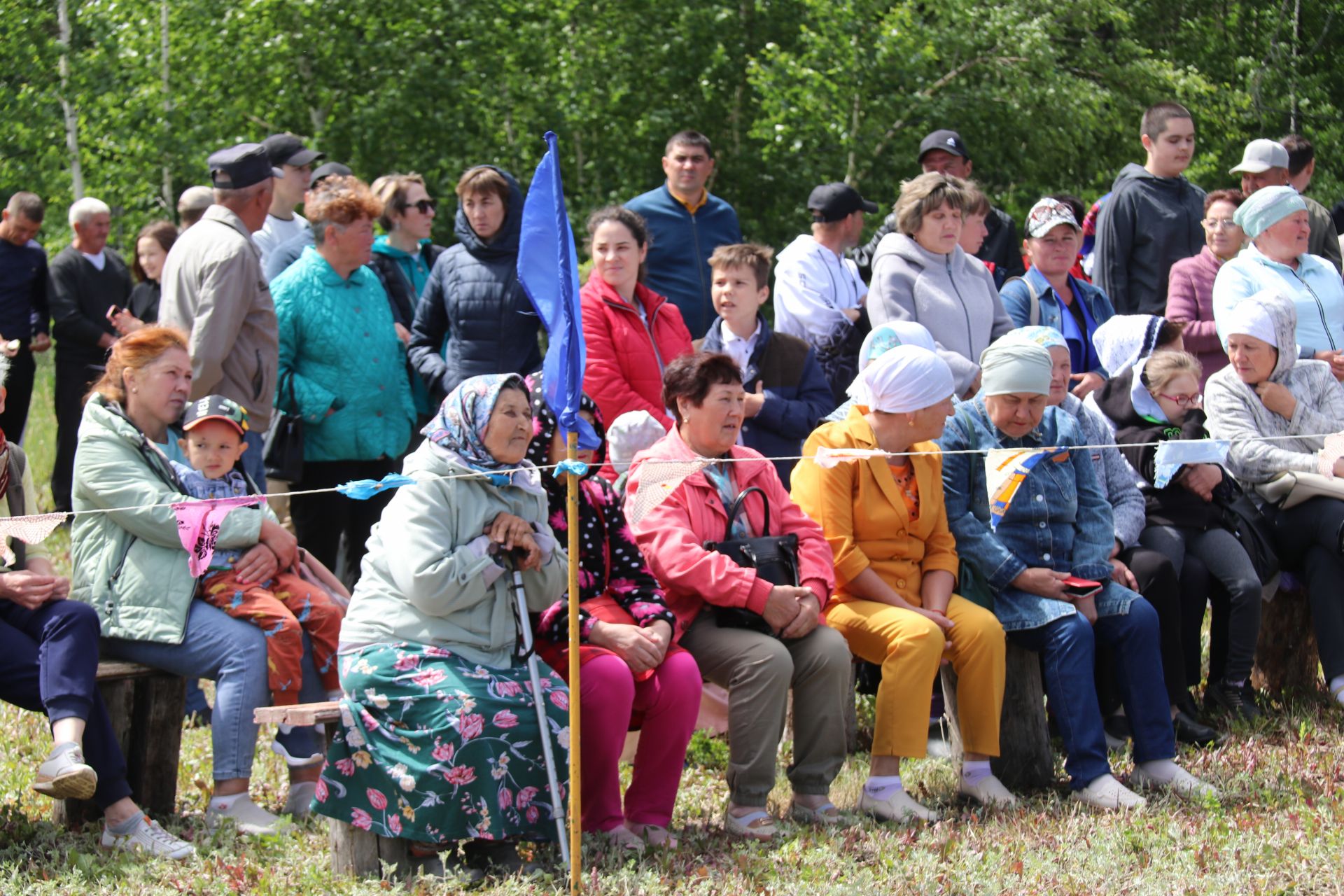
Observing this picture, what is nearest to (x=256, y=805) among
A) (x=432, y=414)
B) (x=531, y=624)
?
(x=531, y=624)

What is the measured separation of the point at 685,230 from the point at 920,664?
3554 mm

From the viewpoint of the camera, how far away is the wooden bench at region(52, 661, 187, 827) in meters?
5.42

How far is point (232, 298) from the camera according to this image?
6688 millimetres

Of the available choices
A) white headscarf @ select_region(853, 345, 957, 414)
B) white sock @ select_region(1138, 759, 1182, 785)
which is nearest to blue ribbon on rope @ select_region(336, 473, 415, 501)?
white headscarf @ select_region(853, 345, 957, 414)

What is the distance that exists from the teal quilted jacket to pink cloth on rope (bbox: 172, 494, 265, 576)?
1.78m

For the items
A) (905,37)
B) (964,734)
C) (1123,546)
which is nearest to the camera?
(964,734)

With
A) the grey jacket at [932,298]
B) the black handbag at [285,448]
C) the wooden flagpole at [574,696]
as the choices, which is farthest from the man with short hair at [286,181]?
the wooden flagpole at [574,696]

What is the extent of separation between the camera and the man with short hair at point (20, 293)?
9.57 m

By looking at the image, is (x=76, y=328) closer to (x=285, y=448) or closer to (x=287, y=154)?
(x=287, y=154)

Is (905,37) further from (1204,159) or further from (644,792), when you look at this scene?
(644,792)

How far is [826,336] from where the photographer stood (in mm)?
7918

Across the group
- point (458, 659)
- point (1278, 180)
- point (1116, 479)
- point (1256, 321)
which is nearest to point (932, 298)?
point (1116, 479)

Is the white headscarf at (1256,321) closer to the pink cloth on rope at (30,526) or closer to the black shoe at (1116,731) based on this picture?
the black shoe at (1116,731)

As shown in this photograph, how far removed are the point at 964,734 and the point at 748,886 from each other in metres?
1.41
